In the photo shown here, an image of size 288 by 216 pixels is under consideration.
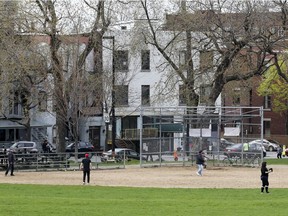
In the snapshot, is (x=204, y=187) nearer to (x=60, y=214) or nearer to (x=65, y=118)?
(x=60, y=214)

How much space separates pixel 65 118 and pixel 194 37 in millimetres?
10587

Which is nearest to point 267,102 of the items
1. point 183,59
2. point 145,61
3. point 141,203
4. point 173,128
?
point 145,61

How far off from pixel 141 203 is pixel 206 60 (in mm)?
31554

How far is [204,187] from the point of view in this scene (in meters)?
36.4

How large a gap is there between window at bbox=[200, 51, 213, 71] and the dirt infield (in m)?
7.82

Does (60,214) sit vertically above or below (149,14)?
below

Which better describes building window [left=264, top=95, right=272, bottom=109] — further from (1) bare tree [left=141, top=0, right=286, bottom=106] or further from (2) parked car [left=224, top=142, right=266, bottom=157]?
(2) parked car [left=224, top=142, right=266, bottom=157]

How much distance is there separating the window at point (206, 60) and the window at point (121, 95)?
998 centimetres

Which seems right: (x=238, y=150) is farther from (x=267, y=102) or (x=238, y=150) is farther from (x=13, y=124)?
(x=267, y=102)

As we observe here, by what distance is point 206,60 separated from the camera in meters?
56.2

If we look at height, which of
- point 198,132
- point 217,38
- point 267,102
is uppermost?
point 217,38

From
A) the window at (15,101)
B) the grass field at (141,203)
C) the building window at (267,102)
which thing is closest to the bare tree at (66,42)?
the window at (15,101)

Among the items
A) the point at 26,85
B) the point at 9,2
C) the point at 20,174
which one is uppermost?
the point at 9,2

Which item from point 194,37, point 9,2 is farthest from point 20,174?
point 194,37
